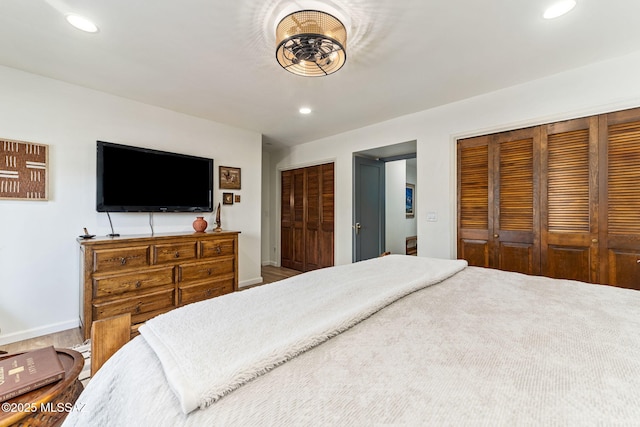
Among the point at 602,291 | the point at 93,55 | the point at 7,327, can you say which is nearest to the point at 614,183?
the point at 602,291

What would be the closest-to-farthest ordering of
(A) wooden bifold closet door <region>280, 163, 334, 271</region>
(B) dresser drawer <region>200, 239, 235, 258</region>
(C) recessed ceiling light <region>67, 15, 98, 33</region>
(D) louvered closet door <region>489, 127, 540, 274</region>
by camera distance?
(C) recessed ceiling light <region>67, 15, 98, 33</region>
(D) louvered closet door <region>489, 127, 540, 274</region>
(B) dresser drawer <region>200, 239, 235, 258</region>
(A) wooden bifold closet door <region>280, 163, 334, 271</region>

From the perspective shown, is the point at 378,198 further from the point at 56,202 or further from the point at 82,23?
the point at 56,202

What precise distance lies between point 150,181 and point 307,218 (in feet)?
8.69

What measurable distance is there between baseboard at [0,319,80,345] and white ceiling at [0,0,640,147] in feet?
8.06

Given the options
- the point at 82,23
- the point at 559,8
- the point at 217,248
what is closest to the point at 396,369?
the point at 559,8

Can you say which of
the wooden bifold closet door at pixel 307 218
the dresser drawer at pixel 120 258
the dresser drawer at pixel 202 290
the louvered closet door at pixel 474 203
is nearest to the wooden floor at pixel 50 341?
the dresser drawer at pixel 120 258

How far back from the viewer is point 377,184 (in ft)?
16.0

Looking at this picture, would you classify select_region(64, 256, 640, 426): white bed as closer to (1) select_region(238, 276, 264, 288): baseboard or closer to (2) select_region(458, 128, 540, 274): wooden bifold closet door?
(2) select_region(458, 128, 540, 274): wooden bifold closet door

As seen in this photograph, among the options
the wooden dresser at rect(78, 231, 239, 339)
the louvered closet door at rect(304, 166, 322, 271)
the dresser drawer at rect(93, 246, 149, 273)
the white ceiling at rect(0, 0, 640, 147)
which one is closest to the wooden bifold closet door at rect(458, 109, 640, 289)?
the white ceiling at rect(0, 0, 640, 147)

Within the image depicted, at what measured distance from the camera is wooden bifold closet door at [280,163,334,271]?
15.5 ft

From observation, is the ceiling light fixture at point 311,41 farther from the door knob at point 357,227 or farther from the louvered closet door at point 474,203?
the door knob at point 357,227

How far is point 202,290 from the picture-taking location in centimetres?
317

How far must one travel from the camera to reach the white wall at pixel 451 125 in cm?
235

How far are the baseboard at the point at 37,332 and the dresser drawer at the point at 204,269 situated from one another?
1109 mm
